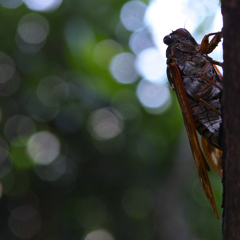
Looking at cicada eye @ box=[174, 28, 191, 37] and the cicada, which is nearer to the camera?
the cicada

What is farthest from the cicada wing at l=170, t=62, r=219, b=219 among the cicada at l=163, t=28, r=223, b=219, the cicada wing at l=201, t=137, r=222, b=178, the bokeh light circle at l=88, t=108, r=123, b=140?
the bokeh light circle at l=88, t=108, r=123, b=140

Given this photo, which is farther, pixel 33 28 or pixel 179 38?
pixel 33 28

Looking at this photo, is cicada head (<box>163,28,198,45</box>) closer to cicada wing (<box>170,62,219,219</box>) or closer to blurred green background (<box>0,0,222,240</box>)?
cicada wing (<box>170,62,219,219</box>)

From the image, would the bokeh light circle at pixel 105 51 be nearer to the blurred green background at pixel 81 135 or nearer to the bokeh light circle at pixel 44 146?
the blurred green background at pixel 81 135

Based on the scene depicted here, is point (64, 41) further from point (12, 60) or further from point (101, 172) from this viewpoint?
point (101, 172)

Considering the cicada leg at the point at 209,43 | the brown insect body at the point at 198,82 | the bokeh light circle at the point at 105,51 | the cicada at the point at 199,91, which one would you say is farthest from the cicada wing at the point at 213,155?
the bokeh light circle at the point at 105,51

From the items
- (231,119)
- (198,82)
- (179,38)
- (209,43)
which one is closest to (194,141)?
(198,82)

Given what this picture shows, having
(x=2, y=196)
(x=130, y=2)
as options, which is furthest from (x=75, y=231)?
(x=130, y=2)

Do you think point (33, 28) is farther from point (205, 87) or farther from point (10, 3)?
point (205, 87)
